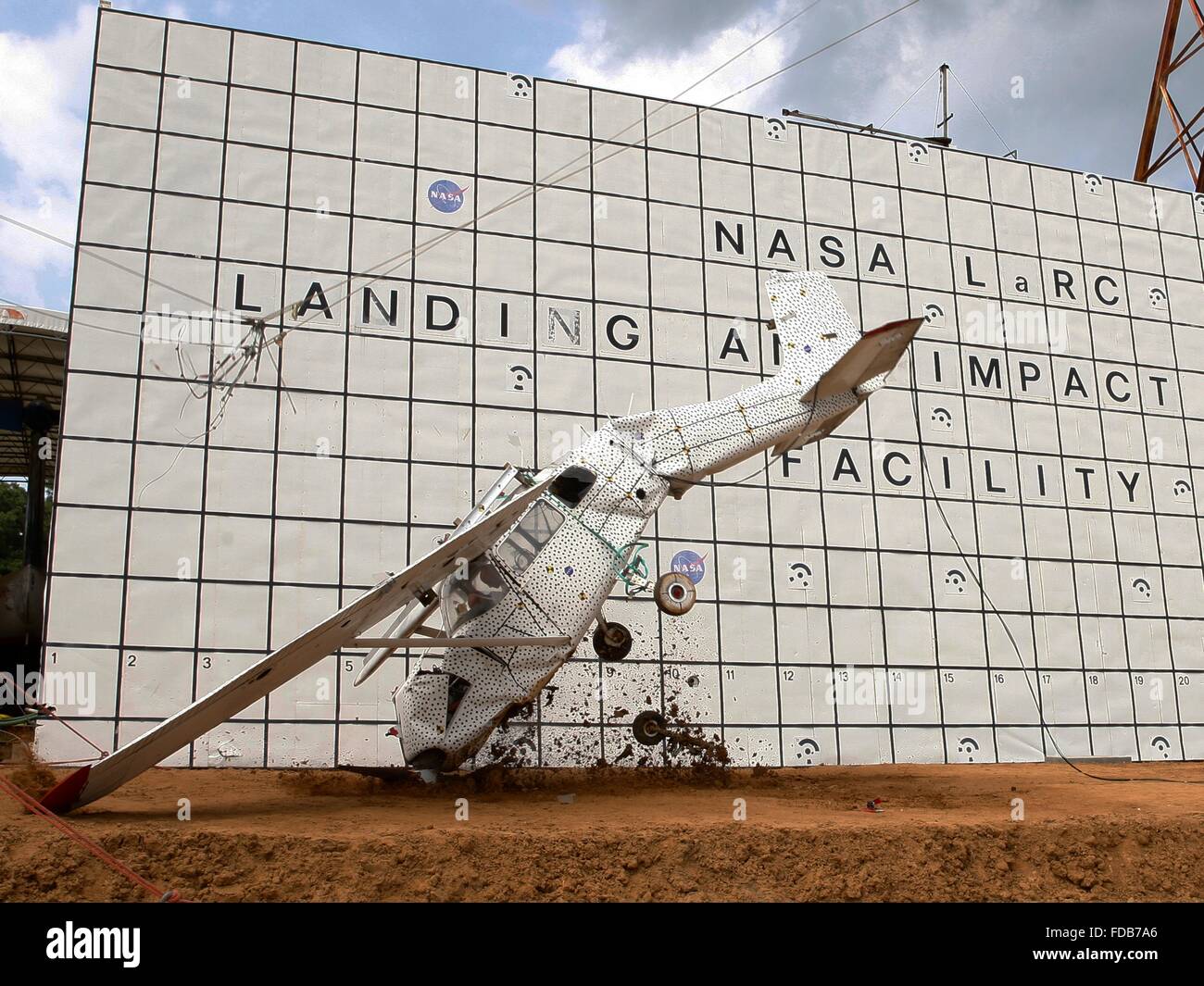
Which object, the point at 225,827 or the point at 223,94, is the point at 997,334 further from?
the point at 225,827

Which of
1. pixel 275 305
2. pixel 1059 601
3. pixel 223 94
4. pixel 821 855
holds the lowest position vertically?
pixel 821 855

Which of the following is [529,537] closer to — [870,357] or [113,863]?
[870,357]

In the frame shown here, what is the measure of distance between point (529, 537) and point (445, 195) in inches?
209

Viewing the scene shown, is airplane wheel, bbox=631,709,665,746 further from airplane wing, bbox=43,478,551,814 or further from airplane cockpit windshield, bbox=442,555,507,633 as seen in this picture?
airplane wing, bbox=43,478,551,814

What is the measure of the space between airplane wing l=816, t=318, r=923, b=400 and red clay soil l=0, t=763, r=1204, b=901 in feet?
12.4

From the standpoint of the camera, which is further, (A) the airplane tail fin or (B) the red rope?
(A) the airplane tail fin

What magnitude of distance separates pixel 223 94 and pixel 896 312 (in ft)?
28.9

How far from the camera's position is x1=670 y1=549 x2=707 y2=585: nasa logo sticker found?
38.4 feet

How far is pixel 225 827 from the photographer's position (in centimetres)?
635

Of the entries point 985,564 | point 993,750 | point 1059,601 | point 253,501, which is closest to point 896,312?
point 985,564

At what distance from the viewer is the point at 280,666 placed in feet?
23.6
